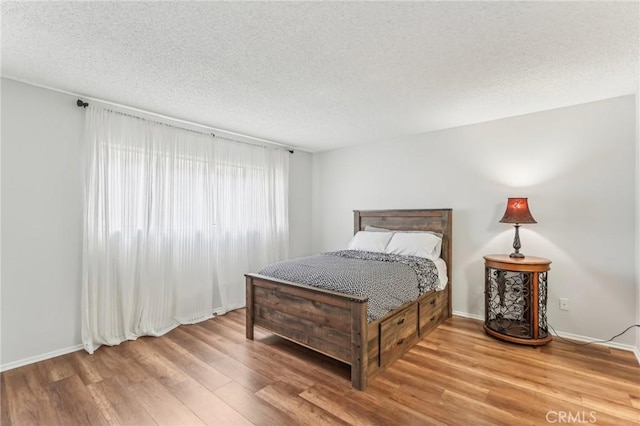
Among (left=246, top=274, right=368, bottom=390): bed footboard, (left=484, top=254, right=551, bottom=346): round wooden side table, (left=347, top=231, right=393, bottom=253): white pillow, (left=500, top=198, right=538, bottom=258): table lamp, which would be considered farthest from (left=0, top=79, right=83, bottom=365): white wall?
(left=500, top=198, right=538, bottom=258): table lamp

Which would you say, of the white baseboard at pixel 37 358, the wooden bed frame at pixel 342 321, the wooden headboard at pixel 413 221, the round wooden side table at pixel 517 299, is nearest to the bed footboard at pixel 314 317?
the wooden bed frame at pixel 342 321

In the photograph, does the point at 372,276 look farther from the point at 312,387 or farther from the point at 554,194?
the point at 554,194

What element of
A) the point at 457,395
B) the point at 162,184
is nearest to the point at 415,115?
the point at 457,395

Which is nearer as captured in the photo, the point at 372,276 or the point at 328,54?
the point at 328,54

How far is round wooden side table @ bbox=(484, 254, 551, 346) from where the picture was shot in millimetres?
2809

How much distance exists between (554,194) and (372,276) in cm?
219

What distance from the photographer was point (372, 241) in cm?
387

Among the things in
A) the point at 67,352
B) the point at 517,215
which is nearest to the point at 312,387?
the point at 67,352

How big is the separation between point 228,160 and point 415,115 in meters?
2.41

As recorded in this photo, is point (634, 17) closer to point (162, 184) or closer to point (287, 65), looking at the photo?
point (287, 65)

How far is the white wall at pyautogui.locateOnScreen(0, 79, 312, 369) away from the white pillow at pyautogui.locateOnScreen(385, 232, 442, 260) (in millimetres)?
3297

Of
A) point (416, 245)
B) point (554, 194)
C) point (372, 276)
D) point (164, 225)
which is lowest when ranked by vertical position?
point (372, 276)

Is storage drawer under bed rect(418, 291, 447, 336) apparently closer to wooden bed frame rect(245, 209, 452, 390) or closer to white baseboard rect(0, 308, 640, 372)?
wooden bed frame rect(245, 209, 452, 390)

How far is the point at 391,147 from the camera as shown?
4348 millimetres
